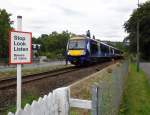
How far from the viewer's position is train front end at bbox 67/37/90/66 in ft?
121

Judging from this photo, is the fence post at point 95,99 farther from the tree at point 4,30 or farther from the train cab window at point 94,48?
the tree at point 4,30

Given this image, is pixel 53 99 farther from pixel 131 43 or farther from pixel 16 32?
pixel 131 43

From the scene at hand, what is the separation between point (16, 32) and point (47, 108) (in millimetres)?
1052

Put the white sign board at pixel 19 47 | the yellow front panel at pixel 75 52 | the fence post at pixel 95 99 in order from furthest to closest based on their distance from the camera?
the yellow front panel at pixel 75 52 → the white sign board at pixel 19 47 → the fence post at pixel 95 99

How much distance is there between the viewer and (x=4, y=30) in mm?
88000

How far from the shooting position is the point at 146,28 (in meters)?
84.7

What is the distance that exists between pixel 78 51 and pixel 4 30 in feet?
174

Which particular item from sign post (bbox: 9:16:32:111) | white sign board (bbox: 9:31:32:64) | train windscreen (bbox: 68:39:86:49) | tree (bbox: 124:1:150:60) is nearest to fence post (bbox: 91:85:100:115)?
sign post (bbox: 9:16:32:111)

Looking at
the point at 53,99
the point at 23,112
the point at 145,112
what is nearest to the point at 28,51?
the point at 53,99

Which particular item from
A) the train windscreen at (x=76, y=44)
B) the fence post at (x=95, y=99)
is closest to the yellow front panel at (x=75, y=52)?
the train windscreen at (x=76, y=44)

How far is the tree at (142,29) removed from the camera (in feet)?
274

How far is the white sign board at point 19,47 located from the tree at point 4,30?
7531 cm

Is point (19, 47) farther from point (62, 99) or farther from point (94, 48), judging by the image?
point (94, 48)

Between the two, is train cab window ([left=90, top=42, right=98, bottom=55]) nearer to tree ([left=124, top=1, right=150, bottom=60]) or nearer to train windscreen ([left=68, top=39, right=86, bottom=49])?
train windscreen ([left=68, top=39, right=86, bottom=49])
